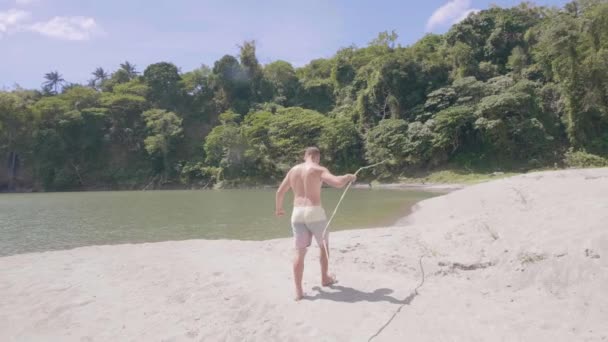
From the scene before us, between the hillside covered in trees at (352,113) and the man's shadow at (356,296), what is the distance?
1254 inches

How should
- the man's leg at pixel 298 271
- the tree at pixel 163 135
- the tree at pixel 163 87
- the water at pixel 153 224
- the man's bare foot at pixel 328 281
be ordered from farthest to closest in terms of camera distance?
the tree at pixel 163 87 → the tree at pixel 163 135 → the water at pixel 153 224 → the man's bare foot at pixel 328 281 → the man's leg at pixel 298 271

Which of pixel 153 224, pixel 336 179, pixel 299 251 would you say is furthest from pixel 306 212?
pixel 153 224

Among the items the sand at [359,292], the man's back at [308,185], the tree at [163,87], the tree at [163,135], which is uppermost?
the tree at [163,87]

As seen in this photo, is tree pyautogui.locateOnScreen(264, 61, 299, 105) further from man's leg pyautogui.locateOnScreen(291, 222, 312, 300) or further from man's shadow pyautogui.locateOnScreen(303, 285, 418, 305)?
man's shadow pyautogui.locateOnScreen(303, 285, 418, 305)

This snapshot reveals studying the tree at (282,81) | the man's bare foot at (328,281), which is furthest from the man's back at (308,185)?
the tree at (282,81)

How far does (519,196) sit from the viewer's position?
1251cm

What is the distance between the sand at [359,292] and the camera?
3912 millimetres

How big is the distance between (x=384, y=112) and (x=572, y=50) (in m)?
16.9

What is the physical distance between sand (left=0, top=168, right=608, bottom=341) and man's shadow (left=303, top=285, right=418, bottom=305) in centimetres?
1

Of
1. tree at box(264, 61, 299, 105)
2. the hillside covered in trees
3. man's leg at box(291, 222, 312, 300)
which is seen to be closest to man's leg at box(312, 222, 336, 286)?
man's leg at box(291, 222, 312, 300)

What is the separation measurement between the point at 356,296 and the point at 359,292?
16 centimetres

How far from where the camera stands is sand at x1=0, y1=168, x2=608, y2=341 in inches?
154

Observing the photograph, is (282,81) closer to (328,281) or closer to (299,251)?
(328,281)

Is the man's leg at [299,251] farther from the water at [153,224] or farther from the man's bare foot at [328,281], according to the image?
the water at [153,224]
